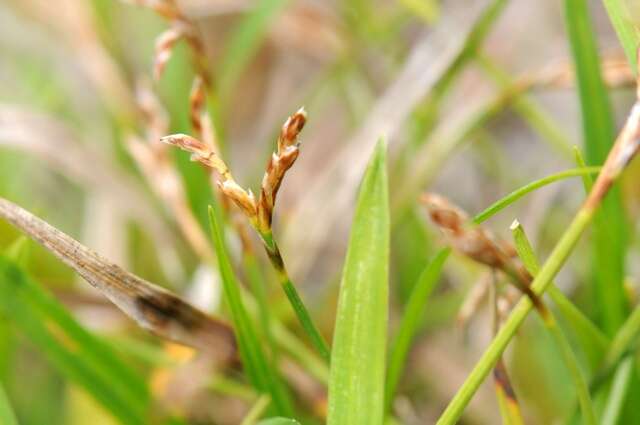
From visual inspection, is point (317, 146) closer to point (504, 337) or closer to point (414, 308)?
point (414, 308)

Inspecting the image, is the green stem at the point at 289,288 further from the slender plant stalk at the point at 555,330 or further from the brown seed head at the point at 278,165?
the slender plant stalk at the point at 555,330

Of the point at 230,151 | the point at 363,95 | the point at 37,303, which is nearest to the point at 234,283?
the point at 37,303

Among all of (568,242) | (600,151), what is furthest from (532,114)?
(568,242)

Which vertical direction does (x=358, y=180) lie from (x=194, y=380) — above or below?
above

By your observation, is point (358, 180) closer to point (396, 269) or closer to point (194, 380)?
point (396, 269)

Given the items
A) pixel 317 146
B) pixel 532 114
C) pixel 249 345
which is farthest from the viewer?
pixel 317 146

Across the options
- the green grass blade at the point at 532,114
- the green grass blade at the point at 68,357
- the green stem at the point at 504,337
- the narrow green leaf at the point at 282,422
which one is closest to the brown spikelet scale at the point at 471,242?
the green stem at the point at 504,337
